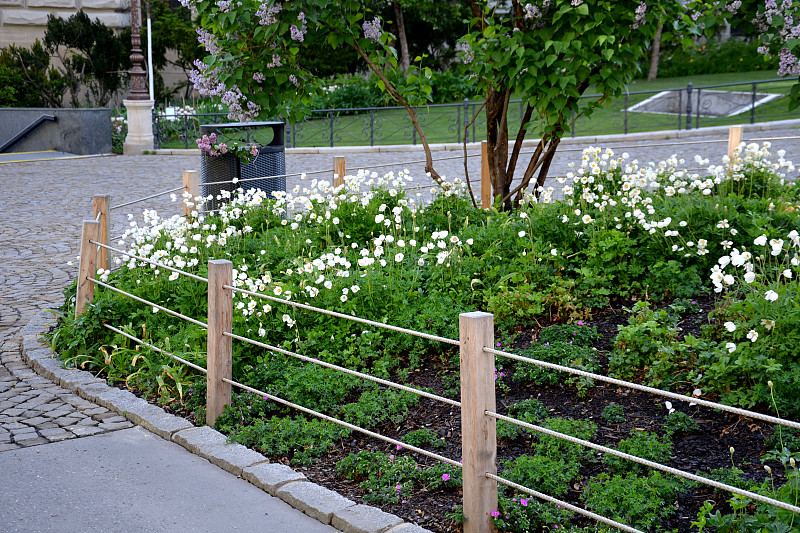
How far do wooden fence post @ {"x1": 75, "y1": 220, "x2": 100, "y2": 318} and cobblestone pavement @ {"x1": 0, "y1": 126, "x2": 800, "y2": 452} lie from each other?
1.99ft

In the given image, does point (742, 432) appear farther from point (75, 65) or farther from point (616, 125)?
point (75, 65)

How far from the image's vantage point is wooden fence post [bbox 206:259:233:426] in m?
5.12

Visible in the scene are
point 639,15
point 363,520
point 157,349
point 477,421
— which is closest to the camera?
point 477,421

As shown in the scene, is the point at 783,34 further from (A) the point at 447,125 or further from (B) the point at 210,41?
(A) the point at 447,125

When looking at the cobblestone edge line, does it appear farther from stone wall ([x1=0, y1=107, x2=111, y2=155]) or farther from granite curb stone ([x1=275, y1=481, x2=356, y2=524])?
stone wall ([x1=0, y1=107, x2=111, y2=155])

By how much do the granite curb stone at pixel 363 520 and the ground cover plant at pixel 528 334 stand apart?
132 mm

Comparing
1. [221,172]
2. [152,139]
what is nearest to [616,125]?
[152,139]

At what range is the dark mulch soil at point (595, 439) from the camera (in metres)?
4.03

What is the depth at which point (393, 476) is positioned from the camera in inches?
170

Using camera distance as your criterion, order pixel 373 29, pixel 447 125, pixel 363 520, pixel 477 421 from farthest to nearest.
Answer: pixel 447 125 → pixel 373 29 → pixel 363 520 → pixel 477 421

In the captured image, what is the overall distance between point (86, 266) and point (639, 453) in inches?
183

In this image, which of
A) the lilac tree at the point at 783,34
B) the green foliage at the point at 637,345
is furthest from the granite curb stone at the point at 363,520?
the lilac tree at the point at 783,34

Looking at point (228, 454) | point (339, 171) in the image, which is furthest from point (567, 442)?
point (339, 171)

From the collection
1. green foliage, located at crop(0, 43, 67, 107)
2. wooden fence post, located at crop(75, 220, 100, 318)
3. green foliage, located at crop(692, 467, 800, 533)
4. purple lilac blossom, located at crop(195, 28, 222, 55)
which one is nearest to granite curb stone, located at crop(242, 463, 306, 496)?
green foliage, located at crop(692, 467, 800, 533)
